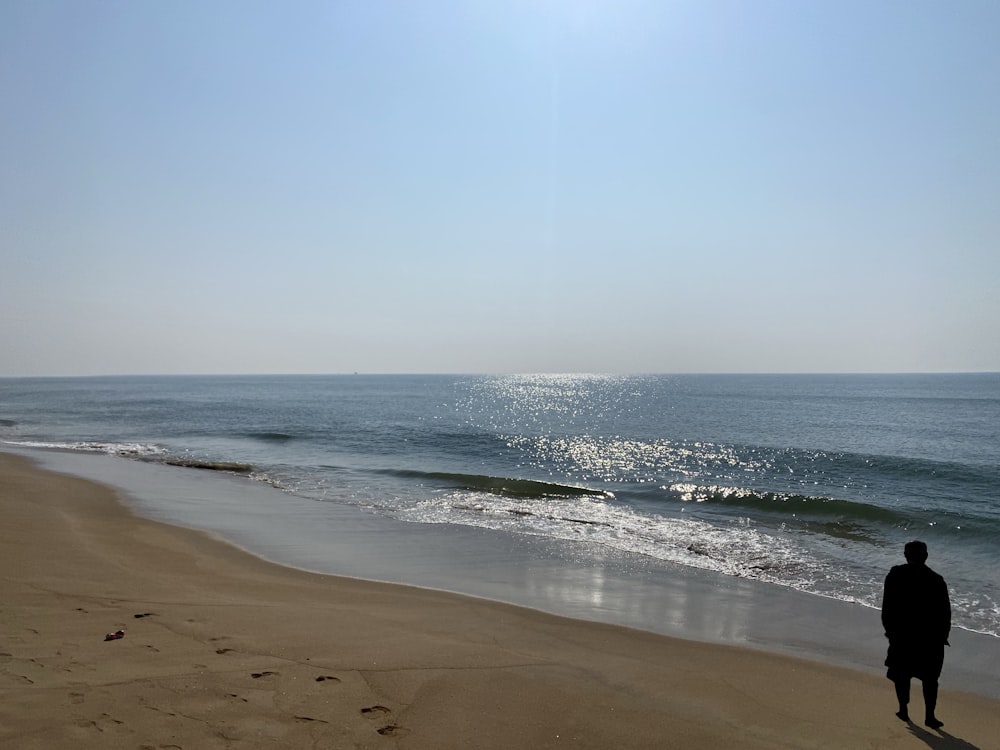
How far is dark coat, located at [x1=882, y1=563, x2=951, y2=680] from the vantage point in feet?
20.0

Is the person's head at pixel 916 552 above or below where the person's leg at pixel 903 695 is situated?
above

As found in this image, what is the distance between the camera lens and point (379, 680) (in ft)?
20.7

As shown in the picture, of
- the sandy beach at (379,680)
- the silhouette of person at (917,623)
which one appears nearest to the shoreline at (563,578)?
the sandy beach at (379,680)

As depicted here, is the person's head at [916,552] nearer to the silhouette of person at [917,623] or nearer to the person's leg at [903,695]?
the silhouette of person at [917,623]

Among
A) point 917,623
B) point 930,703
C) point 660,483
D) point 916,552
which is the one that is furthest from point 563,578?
point 660,483

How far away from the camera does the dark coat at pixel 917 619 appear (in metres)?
6.10

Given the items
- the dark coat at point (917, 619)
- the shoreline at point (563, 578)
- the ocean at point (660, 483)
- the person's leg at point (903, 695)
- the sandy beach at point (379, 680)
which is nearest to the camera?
the sandy beach at point (379, 680)

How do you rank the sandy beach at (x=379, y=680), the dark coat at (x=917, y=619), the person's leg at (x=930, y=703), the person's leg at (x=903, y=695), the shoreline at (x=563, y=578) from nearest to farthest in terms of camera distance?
the sandy beach at (x=379, y=680) → the dark coat at (x=917, y=619) → the person's leg at (x=930, y=703) → the person's leg at (x=903, y=695) → the shoreline at (x=563, y=578)

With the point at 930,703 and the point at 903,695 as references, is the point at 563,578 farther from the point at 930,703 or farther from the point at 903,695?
the point at 930,703

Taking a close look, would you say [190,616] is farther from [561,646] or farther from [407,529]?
[407,529]

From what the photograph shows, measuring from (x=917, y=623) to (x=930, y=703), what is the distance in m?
0.99

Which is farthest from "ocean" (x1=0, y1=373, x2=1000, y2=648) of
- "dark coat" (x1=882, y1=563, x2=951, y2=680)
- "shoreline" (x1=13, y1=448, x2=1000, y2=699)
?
"dark coat" (x1=882, y1=563, x2=951, y2=680)

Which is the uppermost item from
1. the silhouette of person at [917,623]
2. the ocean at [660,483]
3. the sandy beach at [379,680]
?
the silhouette of person at [917,623]

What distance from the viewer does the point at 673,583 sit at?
11.9m
